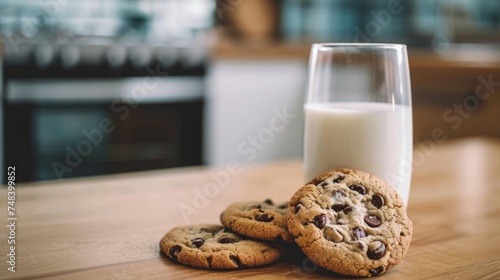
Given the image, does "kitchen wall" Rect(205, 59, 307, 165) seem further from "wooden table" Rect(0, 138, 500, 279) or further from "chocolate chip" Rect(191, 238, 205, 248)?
"chocolate chip" Rect(191, 238, 205, 248)

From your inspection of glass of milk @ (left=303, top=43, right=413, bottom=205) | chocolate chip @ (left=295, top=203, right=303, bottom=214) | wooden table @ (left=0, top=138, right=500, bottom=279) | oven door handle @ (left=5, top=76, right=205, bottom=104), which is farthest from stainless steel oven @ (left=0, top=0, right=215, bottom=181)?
chocolate chip @ (left=295, top=203, right=303, bottom=214)

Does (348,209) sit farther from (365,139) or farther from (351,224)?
(365,139)

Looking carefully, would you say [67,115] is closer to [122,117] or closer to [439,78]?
[122,117]

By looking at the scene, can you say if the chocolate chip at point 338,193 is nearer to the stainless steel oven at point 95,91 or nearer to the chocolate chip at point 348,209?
the chocolate chip at point 348,209

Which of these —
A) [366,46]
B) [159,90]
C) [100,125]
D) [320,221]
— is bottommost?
[100,125]

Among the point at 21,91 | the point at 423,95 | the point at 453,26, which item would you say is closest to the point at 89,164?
the point at 21,91

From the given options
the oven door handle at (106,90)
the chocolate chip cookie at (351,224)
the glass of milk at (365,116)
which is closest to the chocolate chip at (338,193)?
the chocolate chip cookie at (351,224)

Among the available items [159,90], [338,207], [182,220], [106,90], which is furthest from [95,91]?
[338,207]
